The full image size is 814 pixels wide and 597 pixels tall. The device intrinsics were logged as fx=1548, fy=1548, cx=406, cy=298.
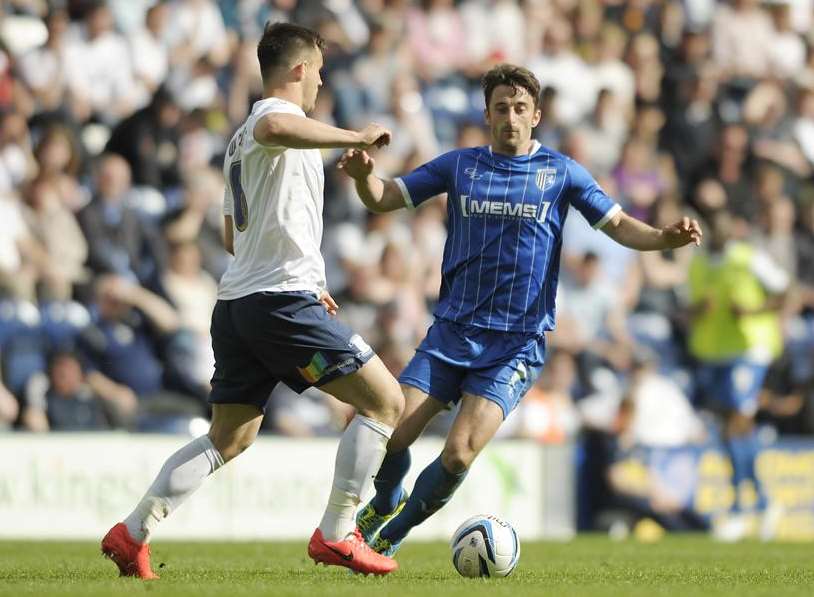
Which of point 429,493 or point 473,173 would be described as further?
point 473,173

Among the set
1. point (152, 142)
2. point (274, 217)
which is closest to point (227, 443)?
point (274, 217)

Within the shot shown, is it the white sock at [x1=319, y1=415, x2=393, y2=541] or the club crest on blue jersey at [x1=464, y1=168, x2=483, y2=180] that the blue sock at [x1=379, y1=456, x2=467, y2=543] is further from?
the club crest on blue jersey at [x1=464, y1=168, x2=483, y2=180]

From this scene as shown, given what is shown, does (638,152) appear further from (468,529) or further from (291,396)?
(468,529)

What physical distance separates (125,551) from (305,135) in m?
2.13

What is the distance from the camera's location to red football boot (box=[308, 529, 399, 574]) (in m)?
7.21

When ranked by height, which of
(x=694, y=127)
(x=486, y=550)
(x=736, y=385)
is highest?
(x=694, y=127)

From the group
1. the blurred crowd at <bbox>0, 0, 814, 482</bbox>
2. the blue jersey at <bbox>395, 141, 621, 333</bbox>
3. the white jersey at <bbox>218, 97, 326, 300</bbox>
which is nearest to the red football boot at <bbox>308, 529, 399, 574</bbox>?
the white jersey at <bbox>218, 97, 326, 300</bbox>

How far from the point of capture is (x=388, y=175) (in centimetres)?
1571

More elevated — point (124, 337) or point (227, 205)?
point (227, 205)

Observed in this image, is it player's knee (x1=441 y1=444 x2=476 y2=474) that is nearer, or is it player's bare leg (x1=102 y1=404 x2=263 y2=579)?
player's bare leg (x1=102 y1=404 x2=263 y2=579)

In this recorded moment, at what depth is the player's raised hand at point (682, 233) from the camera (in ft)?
26.0

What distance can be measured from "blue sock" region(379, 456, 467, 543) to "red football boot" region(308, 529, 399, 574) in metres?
0.72

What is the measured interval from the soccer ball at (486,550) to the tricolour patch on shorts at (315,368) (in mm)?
1325

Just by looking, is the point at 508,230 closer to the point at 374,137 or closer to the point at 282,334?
the point at 374,137
